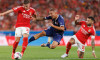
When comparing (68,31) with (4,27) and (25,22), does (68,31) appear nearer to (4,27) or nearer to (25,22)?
(4,27)

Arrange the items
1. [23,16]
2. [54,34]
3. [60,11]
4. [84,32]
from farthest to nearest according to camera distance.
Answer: [60,11] < [54,34] < [84,32] < [23,16]

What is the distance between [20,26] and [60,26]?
5.40 feet

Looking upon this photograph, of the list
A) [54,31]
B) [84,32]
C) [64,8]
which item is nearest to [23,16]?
[54,31]

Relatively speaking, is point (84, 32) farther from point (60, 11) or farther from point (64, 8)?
point (64, 8)

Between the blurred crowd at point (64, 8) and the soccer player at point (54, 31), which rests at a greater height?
the soccer player at point (54, 31)

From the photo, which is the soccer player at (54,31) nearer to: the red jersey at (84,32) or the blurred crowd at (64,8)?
the red jersey at (84,32)

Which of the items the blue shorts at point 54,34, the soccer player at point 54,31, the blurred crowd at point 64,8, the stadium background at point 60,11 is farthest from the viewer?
the blurred crowd at point 64,8

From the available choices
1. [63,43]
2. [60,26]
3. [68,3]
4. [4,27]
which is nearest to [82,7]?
[68,3]

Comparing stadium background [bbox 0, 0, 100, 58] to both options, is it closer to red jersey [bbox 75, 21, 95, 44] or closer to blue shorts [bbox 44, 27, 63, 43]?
blue shorts [bbox 44, 27, 63, 43]

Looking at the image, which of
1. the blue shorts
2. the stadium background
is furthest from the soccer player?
the stadium background

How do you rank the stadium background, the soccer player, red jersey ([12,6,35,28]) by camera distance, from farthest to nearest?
the stadium background → the soccer player → red jersey ([12,6,35,28])

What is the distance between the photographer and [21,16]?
9.80m

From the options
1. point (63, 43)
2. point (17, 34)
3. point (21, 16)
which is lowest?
point (63, 43)

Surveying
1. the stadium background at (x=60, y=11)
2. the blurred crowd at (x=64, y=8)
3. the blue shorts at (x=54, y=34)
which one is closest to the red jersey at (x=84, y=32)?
the blue shorts at (x=54, y=34)
